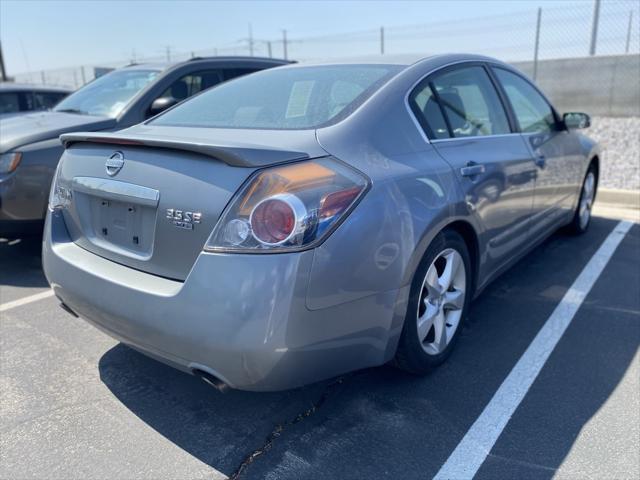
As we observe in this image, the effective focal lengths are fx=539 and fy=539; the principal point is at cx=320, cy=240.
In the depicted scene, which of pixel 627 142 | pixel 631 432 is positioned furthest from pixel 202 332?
pixel 627 142

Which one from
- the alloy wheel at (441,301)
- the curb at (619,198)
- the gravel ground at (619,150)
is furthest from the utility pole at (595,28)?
the alloy wheel at (441,301)

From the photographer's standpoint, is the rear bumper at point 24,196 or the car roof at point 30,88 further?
the car roof at point 30,88

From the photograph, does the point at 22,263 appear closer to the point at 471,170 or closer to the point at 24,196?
the point at 24,196

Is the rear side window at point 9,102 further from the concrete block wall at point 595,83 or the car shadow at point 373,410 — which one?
the concrete block wall at point 595,83

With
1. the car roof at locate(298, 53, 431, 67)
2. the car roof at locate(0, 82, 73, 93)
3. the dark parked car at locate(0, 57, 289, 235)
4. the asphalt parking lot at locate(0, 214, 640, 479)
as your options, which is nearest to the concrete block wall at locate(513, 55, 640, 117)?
the dark parked car at locate(0, 57, 289, 235)

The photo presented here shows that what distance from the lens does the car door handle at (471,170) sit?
273 centimetres

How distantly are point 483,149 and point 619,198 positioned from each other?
179 inches

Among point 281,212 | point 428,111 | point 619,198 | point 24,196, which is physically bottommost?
point 619,198

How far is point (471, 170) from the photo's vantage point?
280cm

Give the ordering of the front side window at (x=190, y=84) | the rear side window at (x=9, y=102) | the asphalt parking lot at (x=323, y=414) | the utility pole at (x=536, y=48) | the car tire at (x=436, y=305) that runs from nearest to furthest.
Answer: the asphalt parking lot at (x=323, y=414) < the car tire at (x=436, y=305) < the front side window at (x=190, y=84) < the rear side window at (x=9, y=102) < the utility pole at (x=536, y=48)

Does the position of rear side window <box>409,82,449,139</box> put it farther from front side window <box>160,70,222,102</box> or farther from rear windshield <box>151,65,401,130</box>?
front side window <box>160,70,222,102</box>

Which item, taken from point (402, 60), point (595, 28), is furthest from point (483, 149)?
point (595, 28)

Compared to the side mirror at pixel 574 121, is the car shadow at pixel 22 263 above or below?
below

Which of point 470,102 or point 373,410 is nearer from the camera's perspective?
point 373,410
